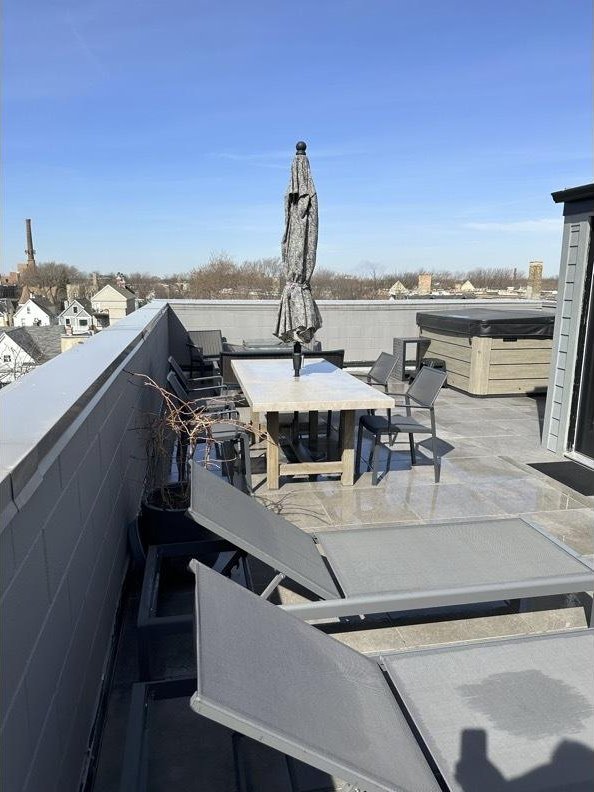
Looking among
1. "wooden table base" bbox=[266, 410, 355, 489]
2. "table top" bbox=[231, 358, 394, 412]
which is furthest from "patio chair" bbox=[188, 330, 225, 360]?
"wooden table base" bbox=[266, 410, 355, 489]

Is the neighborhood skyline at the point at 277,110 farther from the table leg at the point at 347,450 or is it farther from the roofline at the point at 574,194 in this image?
the table leg at the point at 347,450

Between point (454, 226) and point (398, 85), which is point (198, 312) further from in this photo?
point (454, 226)

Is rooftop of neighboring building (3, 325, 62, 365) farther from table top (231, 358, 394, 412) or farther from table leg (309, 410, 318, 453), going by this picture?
table leg (309, 410, 318, 453)

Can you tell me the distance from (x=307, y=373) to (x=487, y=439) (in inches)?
88.9

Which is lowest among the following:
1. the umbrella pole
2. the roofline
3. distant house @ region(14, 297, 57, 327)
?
distant house @ region(14, 297, 57, 327)

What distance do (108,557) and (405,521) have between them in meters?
2.25

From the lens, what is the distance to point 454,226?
44219 millimetres

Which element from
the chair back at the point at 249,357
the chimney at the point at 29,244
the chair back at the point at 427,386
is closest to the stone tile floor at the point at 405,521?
the chair back at the point at 427,386

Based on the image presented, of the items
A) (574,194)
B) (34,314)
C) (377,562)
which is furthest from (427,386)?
(34,314)

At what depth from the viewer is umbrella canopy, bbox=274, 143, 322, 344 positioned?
16.4 ft

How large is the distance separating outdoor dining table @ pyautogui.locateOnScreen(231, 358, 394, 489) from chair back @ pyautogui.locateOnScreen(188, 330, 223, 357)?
160 inches

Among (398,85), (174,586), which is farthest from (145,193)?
(174,586)

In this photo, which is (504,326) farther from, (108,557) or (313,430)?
(108,557)

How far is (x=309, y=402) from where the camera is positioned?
4.43 metres
